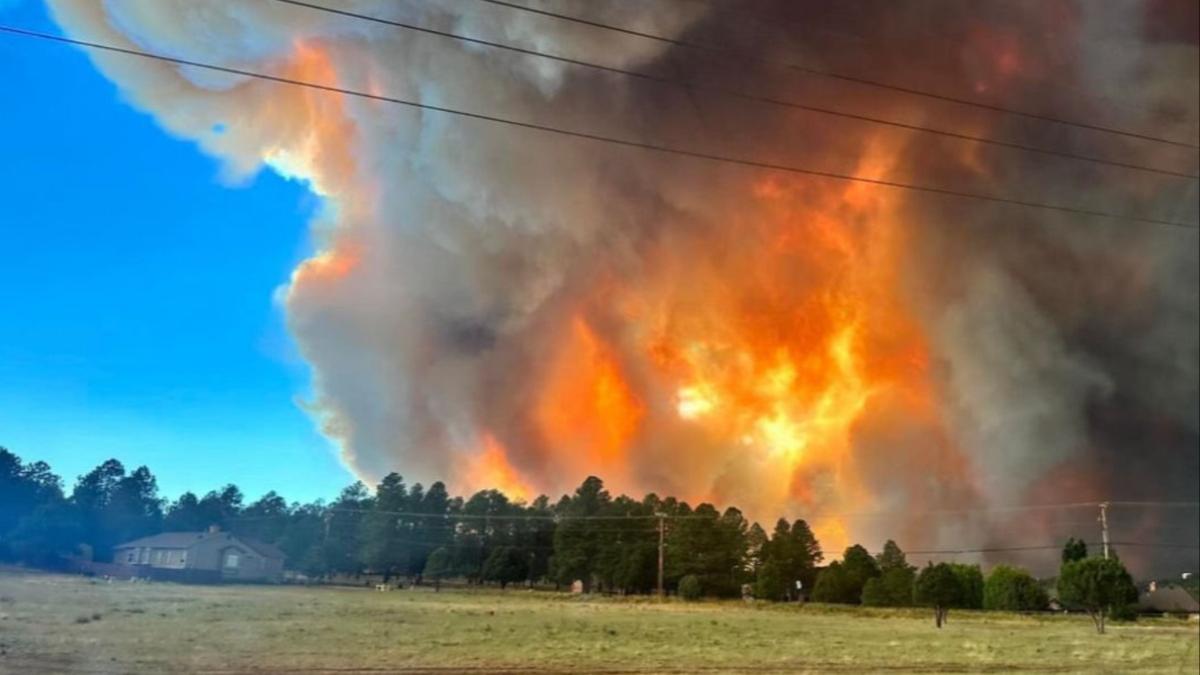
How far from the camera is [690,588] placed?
28.8ft

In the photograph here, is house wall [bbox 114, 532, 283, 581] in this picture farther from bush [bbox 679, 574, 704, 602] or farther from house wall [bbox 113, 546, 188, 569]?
bush [bbox 679, 574, 704, 602]

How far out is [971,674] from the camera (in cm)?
830

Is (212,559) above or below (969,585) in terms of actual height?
above

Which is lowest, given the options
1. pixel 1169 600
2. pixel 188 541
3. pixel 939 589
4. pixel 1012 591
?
pixel 1169 600

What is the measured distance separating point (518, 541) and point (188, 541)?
3256mm

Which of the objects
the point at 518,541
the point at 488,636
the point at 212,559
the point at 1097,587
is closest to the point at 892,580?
the point at 1097,587

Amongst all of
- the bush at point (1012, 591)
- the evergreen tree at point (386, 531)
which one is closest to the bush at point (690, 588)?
the evergreen tree at point (386, 531)

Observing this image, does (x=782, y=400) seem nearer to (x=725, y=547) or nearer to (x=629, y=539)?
(x=725, y=547)

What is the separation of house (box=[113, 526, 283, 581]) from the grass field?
142mm

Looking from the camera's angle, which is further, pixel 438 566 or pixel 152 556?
pixel 438 566

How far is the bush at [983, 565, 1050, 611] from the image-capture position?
36.4ft

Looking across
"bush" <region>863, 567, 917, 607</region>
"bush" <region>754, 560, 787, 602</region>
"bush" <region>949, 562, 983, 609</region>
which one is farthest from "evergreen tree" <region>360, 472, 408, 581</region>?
"bush" <region>949, 562, 983, 609</region>

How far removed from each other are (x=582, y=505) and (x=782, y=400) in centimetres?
365

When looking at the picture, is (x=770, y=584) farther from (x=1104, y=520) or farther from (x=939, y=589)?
(x=1104, y=520)
